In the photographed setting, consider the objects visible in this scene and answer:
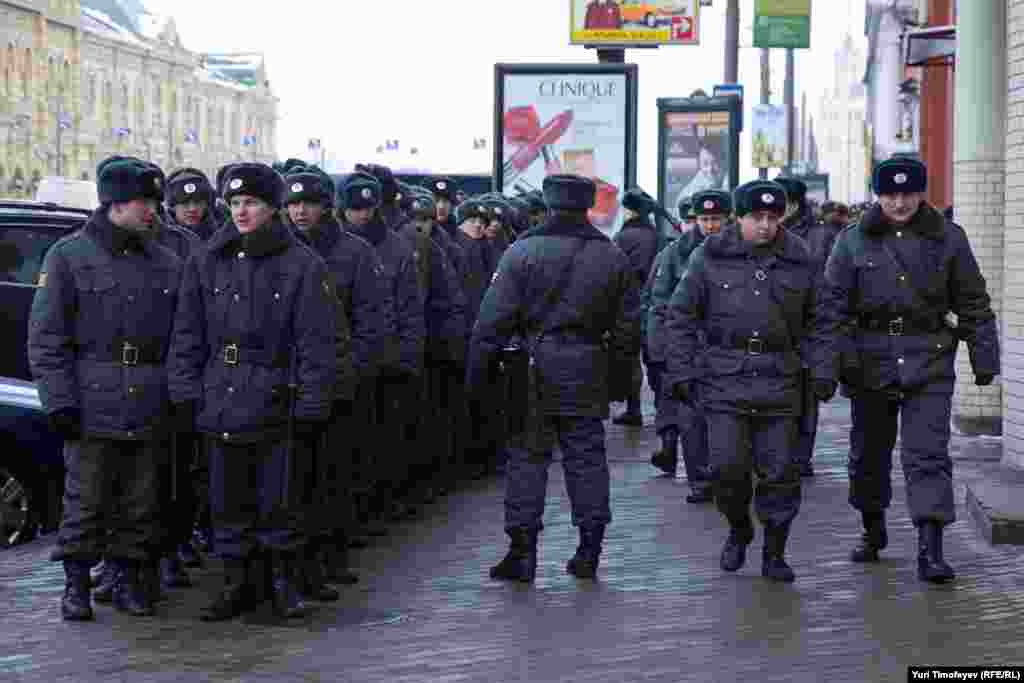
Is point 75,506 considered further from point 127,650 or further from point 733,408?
point 733,408

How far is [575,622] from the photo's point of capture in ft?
29.1

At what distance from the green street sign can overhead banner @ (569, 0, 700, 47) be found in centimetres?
1199

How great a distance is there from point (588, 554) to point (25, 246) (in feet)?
17.5

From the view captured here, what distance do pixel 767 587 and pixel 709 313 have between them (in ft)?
4.00

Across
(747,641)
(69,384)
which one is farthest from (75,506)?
(747,641)

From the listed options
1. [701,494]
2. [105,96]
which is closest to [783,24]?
[701,494]

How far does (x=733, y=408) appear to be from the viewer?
9906 mm

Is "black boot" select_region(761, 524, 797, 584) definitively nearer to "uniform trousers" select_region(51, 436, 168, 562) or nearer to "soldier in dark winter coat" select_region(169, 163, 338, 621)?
"soldier in dark winter coat" select_region(169, 163, 338, 621)

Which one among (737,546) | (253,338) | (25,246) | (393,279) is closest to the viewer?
(253,338)

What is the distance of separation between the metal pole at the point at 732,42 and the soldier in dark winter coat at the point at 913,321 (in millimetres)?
26872

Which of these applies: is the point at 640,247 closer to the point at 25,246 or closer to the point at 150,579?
the point at 25,246

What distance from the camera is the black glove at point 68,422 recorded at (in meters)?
8.91

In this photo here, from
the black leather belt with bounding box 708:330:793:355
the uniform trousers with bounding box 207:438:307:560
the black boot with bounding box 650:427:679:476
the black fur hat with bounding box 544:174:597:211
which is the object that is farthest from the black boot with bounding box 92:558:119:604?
the black boot with bounding box 650:427:679:476

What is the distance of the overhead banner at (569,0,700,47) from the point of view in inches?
953
